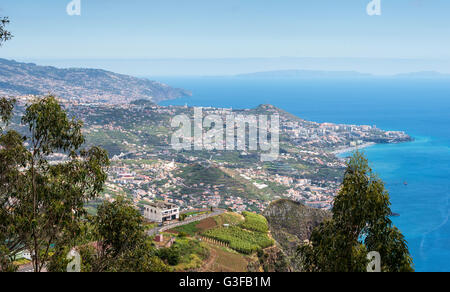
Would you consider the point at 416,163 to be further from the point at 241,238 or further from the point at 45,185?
the point at 45,185

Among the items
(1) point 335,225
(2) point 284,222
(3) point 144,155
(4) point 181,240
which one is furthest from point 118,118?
(1) point 335,225

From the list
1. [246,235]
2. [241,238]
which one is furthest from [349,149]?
[241,238]

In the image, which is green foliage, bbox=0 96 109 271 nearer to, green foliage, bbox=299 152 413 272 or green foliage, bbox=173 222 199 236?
green foliage, bbox=299 152 413 272

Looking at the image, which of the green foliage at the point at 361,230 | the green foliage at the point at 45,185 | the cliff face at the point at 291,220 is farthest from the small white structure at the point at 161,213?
the green foliage at the point at 361,230
